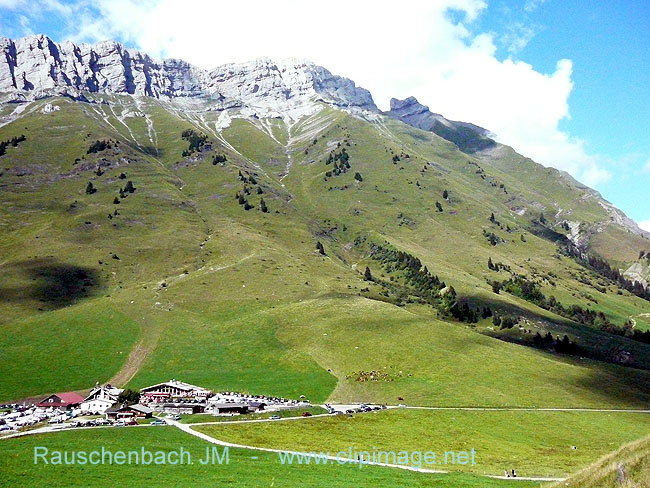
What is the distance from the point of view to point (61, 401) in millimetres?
107062

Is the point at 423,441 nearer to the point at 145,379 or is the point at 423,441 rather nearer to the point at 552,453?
the point at 552,453

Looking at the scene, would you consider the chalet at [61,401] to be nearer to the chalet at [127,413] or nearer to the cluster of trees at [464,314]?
the chalet at [127,413]

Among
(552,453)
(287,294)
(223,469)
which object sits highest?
(287,294)

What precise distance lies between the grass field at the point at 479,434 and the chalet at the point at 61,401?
4401 centimetres

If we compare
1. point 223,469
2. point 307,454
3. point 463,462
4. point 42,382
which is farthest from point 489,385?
point 42,382

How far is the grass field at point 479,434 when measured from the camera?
6819 cm

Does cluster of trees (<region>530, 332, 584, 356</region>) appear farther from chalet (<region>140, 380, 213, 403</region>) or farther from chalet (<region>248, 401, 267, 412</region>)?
chalet (<region>140, 380, 213, 403</region>)

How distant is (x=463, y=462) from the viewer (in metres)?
65.1

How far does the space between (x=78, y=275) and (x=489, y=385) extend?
156 meters

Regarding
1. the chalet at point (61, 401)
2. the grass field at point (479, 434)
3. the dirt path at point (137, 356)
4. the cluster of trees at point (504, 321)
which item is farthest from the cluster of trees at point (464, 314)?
the chalet at point (61, 401)

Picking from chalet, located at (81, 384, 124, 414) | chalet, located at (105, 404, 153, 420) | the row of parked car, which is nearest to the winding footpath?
the row of parked car

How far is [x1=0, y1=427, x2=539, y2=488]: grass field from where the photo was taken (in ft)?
154

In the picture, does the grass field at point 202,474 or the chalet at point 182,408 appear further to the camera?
the chalet at point 182,408

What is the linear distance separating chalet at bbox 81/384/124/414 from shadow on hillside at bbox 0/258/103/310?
3030 inches
